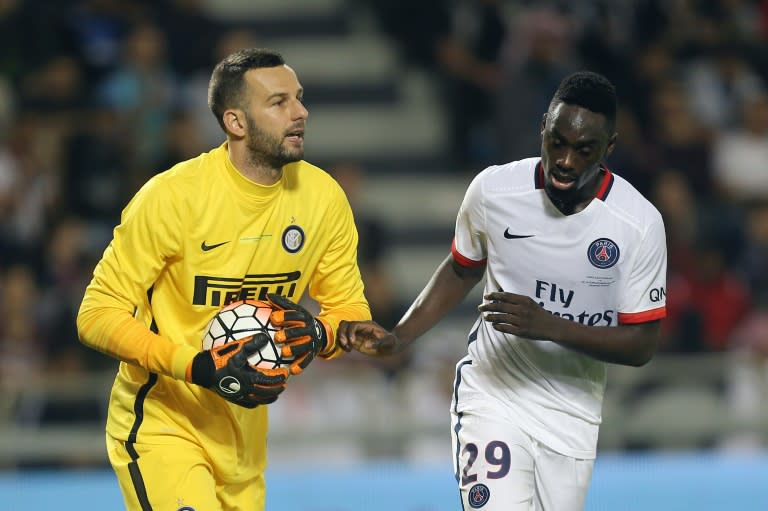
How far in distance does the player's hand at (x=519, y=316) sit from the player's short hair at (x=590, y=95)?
70 cm

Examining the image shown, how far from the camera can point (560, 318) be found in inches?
187

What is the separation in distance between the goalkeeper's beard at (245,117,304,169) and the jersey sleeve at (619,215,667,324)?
1287 mm

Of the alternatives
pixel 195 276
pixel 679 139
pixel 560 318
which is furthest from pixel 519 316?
pixel 679 139

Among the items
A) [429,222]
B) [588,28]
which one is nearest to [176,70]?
[429,222]

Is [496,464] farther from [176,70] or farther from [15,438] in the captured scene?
[176,70]

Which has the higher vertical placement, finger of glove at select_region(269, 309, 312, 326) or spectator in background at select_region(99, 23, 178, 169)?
spectator in background at select_region(99, 23, 178, 169)

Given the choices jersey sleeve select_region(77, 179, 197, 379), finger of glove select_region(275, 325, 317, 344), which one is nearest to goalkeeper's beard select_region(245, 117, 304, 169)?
jersey sleeve select_region(77, 179, 197, 379)

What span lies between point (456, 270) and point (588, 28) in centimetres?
655

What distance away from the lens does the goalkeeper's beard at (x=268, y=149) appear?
494 centimetres

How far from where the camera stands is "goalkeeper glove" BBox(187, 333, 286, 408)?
4641 mm

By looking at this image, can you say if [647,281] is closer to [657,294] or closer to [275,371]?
[657,294]

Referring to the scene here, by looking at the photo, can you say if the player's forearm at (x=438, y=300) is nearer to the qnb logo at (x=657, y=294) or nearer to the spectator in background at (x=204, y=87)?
the qnb logo at (x=657, y=294)

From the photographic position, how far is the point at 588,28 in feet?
37.6

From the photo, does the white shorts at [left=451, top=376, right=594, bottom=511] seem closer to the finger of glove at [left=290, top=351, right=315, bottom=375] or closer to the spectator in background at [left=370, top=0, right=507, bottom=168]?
the finger of glove at [left=290, top=351, right=315, bottom=375]
